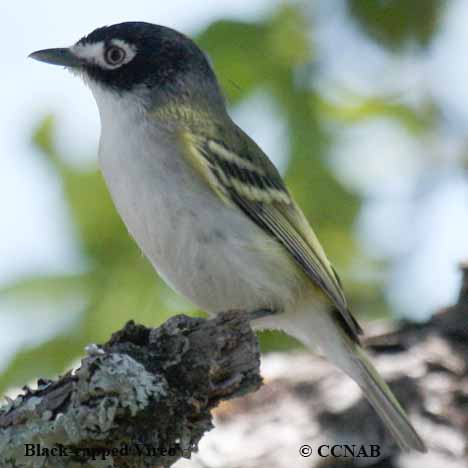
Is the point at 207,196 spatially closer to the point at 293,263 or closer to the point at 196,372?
the point at 293,263

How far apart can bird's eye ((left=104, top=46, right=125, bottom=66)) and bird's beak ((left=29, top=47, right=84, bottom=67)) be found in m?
0.19

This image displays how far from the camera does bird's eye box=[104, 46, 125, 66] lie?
5.48 metres

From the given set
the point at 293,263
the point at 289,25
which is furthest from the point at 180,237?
the point at 289,25

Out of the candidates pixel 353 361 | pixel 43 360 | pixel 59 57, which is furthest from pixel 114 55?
pixel 353 361

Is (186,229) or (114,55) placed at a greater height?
(114,55)

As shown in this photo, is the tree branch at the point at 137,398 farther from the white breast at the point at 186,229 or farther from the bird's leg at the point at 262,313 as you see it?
the bird's leg at the point at 262,313

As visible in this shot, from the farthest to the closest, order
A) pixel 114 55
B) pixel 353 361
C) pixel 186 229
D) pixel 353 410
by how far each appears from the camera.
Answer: pixel 114 55, pixel 353 361, pixel 353 410, pixel 186 229

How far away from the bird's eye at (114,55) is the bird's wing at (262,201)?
2.27 feet

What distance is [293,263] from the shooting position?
5.20 metres

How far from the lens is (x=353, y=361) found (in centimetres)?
517

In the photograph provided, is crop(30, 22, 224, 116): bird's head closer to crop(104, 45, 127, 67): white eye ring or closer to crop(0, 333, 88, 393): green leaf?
crop(104, 45, 127, 67): white eye ring

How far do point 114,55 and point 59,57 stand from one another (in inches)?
14.7

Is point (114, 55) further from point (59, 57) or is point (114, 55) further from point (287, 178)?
point (287, 178)

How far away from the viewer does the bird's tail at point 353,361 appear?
4.48 metres
